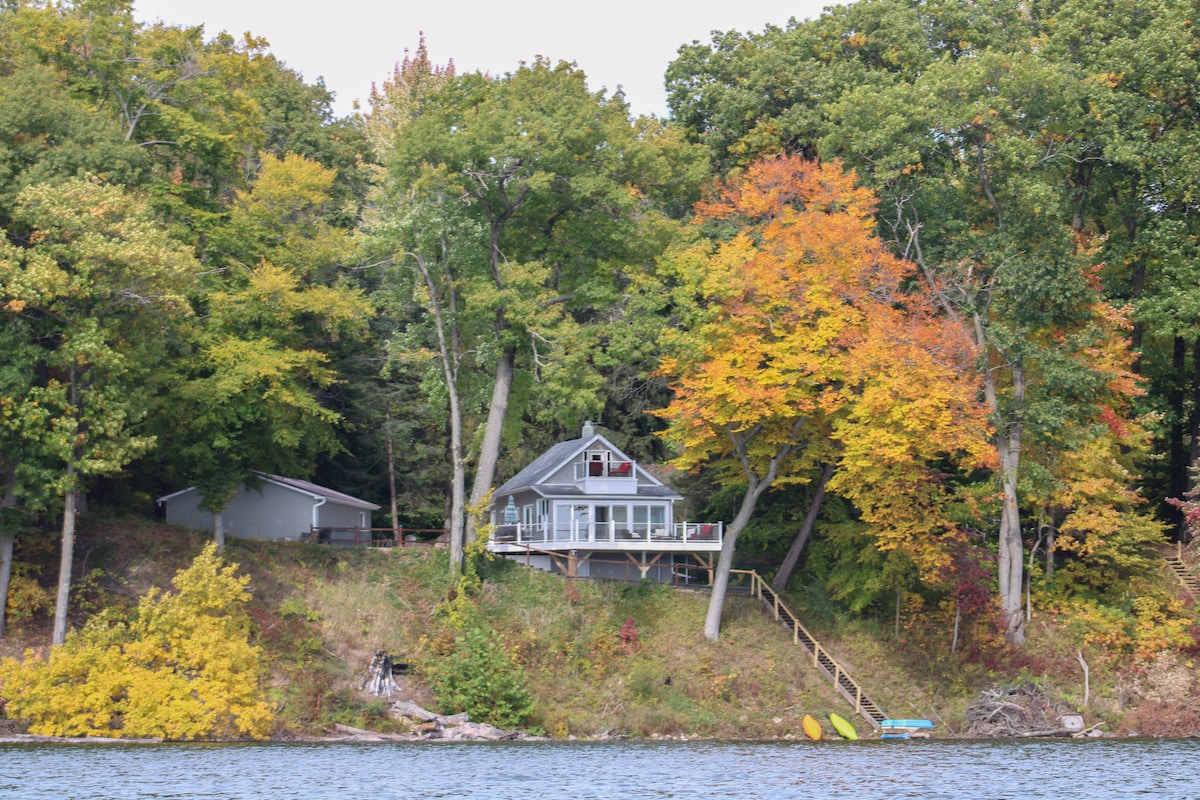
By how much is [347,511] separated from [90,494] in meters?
12.0

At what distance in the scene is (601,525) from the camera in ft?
162

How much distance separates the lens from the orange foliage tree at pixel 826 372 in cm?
4338

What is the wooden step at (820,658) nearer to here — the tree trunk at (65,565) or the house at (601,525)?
the house at (601,525)

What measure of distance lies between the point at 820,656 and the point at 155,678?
1991 cm

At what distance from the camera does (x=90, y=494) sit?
160 feet

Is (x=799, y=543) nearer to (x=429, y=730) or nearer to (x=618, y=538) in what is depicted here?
(x=618, y=538)

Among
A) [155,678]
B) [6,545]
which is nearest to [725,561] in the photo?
[155,678]

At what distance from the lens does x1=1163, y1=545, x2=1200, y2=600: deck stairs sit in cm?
4619

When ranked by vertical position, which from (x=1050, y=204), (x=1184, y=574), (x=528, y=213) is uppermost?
(x=528, y=213)

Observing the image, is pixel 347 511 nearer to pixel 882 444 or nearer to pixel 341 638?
pixel 341 638

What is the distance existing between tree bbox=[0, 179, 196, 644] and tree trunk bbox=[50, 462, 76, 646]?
3cm

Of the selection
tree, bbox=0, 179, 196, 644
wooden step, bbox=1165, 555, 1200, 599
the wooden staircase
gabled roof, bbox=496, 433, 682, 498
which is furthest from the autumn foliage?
tree, bbox=0, 179, 196, 644

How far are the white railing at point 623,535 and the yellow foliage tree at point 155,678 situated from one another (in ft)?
41.0

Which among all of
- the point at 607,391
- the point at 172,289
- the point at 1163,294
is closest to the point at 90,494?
the point at 172,289
